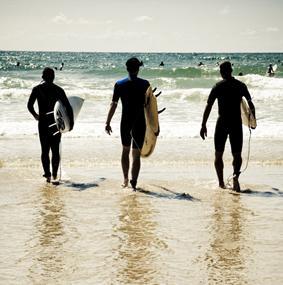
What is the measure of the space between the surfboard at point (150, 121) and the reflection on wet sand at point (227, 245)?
1.20 m

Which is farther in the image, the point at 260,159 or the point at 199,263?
the point at 260,159

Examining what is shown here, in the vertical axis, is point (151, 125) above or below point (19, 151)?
above

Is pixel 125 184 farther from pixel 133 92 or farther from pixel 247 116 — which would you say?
pixel 247 116

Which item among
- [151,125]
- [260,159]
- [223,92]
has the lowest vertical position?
[260,159]

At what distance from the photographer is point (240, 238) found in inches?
174

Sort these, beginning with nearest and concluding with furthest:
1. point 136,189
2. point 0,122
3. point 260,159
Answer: point 136,189 < point 260,159 < point 0,122

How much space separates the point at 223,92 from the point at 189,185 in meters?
1.27

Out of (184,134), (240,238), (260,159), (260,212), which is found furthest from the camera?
(184,134)

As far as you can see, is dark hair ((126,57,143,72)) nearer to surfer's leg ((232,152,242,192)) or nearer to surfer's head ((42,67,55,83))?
surfer's head ((42,67,55,83))

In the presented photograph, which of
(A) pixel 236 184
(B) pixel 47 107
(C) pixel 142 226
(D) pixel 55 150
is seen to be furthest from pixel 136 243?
(B) pixel 47 107

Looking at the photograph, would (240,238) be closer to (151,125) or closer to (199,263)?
(199,263)

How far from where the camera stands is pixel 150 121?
6586 millimetres

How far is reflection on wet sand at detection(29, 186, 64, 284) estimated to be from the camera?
3590 mm

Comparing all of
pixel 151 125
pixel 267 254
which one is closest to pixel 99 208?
pixel 151 125
